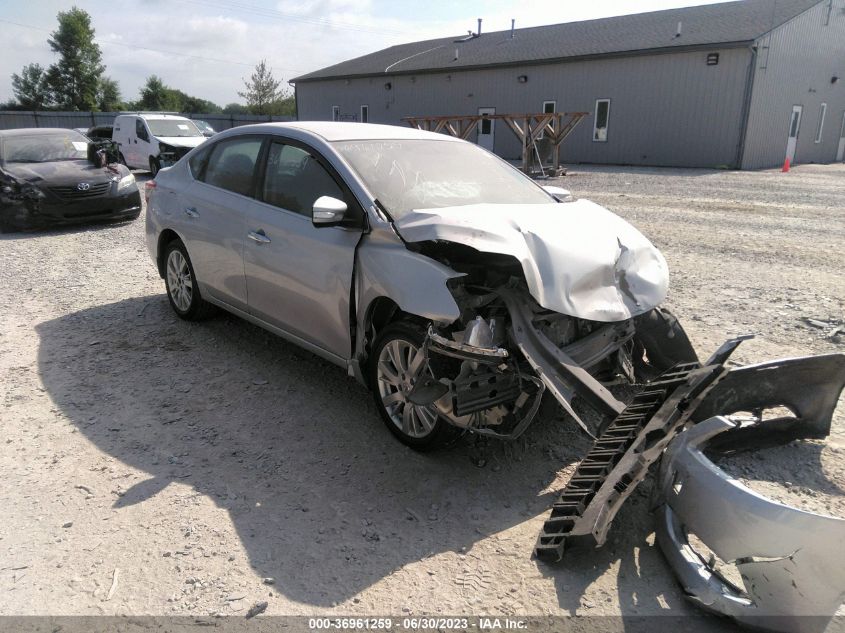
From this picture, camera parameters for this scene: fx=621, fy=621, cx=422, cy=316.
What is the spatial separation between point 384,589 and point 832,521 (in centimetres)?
165

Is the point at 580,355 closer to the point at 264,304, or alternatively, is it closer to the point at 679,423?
the point at 679,423

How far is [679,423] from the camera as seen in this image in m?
2.66

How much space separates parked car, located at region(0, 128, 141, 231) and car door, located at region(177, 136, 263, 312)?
595 cm

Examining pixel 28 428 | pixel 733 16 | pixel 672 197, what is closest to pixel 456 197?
pixel 28 428

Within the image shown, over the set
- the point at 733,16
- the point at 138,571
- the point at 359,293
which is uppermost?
the point at 733,16

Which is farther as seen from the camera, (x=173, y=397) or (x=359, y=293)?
(x=173, y=397)

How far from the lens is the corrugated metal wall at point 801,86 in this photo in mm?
21828

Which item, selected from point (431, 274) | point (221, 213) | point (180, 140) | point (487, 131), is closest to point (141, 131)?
point (180, 140)

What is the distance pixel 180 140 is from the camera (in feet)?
60.6

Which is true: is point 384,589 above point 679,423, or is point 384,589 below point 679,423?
below

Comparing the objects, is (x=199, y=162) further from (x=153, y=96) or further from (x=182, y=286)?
(x=153, y=96)

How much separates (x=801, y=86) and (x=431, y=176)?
86.5 ft

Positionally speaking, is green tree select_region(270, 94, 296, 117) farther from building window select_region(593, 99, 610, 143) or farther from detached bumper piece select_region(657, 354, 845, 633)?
detached bumper piece select_region(657, 354, 845, 633)

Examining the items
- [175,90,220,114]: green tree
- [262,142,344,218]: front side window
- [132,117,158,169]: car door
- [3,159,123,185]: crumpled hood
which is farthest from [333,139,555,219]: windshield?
[175,90,220,114]: green tree
